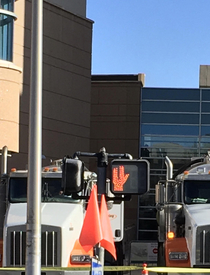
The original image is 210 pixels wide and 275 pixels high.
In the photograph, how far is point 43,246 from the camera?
47.3 ft

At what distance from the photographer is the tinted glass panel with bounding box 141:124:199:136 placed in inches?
1371

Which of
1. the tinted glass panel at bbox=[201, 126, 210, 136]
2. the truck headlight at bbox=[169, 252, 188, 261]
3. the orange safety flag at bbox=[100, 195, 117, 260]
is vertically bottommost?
the truck headlight at bbox=[169, 252, 188, 261]

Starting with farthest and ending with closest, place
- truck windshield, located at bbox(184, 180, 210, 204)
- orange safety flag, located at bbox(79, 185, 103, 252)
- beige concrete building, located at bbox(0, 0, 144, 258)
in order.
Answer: beige concrete building, located at bbox(0, 0, 144, 258)
truck windshield, located at bbox(184, 180, 210, 204)
orange safety flag, located at bbox(79, 185, 103, 252)

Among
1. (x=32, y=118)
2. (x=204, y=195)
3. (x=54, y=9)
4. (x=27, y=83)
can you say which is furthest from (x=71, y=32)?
(x=32, y=118)

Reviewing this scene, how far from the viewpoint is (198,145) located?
114 ft

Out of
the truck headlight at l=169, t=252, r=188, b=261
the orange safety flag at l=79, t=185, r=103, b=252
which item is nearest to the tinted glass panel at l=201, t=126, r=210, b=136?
the truck headlight at l=169, t=252, r=188, b=261

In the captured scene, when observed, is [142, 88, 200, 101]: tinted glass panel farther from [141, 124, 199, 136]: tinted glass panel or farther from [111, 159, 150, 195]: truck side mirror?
[111, 159, 150, 195]: truck side mirror

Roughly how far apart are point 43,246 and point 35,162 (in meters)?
3.44

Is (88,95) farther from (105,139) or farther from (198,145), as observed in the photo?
(198,145)

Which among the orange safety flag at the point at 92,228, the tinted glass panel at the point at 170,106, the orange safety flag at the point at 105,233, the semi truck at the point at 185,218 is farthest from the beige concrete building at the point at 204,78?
the orange safety flag at the point at 92,228

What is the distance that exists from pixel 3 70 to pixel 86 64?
854cm

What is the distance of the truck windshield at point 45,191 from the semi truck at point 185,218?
218 cm

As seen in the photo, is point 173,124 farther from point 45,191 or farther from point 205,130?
point 45,191

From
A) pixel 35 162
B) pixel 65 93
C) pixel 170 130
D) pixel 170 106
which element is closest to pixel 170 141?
pixel 170 130
